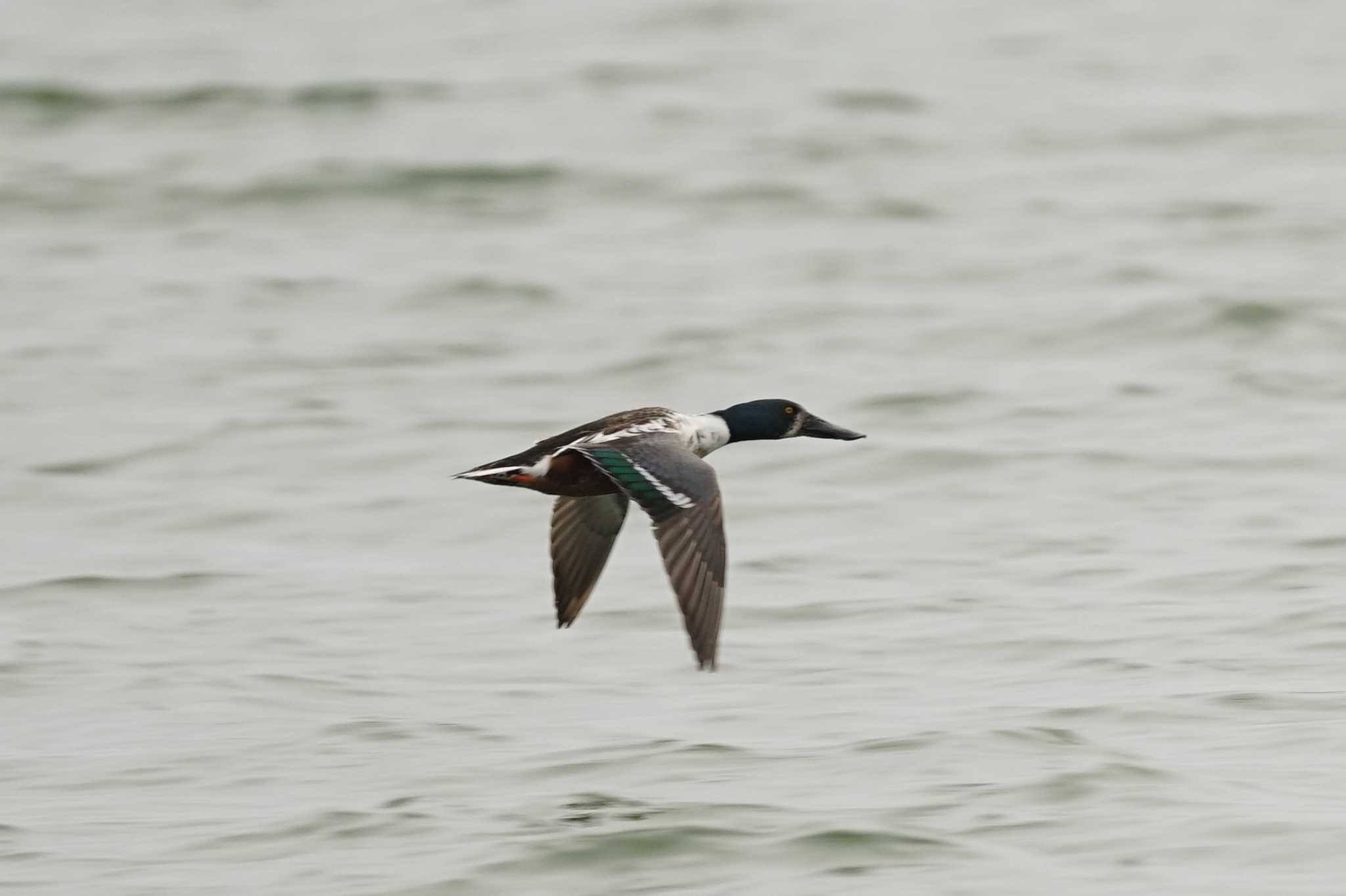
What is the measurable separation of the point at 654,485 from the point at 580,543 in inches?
43.3

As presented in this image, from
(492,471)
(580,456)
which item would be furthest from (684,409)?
(492,471)

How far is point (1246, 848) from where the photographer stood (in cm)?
714

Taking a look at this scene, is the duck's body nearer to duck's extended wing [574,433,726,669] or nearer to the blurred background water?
duck's extended wing [574,433,726,669]

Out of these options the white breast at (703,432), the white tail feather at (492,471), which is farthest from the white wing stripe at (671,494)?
the white breast at (703,432)

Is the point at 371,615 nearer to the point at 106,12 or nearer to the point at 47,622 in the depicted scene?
the point at 47,622

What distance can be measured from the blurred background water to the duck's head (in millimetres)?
860

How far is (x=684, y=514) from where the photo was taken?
8016mm

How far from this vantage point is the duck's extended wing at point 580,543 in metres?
9.12

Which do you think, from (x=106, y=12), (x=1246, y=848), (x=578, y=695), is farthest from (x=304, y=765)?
(x=106, y=12)

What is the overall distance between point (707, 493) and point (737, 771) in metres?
0.91

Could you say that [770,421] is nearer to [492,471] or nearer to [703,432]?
[703,432]

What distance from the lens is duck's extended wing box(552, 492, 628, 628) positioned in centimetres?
912

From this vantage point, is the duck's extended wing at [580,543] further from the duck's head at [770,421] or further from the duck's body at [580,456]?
the duck's head at [770,421]

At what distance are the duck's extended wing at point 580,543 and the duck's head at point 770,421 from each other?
1.73 ft
